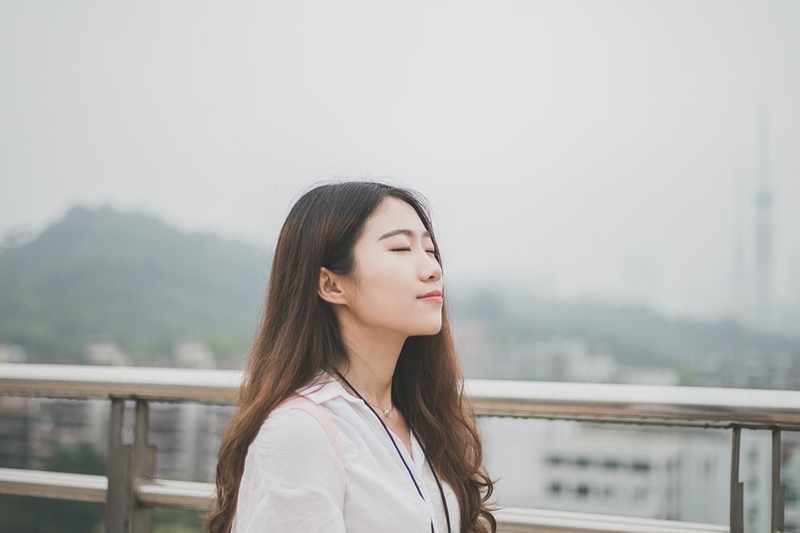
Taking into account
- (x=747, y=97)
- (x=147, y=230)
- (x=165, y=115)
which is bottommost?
(x=147, y=230)

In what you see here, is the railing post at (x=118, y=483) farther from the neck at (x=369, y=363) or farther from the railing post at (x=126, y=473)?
the neck at (x=369, y=363)

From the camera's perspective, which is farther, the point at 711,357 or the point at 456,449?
the point at 711,357

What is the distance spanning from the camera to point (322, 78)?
55625 millimetres

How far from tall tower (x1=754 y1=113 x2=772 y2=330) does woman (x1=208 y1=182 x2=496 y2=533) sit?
3883cm

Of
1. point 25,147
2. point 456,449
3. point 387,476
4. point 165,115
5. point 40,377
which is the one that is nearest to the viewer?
point 387,476

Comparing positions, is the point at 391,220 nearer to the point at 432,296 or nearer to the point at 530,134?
the point at 432,296

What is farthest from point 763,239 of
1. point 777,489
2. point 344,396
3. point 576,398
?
point 344,396

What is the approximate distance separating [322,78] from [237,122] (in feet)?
23.1

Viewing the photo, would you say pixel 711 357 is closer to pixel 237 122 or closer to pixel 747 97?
pixel 747 97

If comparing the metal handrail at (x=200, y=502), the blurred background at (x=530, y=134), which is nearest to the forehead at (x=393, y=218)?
the metal handrail at (x=200, y=502)

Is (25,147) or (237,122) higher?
(237,122)

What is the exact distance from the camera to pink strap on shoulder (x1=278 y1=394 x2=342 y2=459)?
108cm

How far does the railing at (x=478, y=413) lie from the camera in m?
1.39

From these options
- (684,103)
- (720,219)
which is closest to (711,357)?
(720,219)
